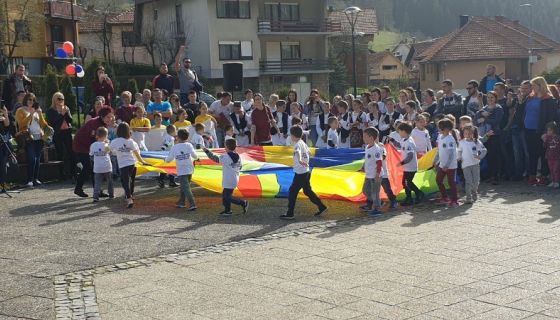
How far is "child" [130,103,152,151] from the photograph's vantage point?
16.1 m

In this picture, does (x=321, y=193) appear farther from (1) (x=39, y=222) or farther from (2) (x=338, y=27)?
(2) (x=338, y=27)

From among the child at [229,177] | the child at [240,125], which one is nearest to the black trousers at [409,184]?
the child at [229,177]

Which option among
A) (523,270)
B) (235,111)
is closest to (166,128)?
(235,111)

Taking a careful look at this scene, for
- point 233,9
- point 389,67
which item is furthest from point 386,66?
point 233,9

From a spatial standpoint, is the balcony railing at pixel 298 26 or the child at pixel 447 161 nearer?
the child at pixel 447 161

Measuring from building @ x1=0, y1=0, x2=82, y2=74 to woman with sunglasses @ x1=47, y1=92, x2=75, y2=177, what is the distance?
1147 inches

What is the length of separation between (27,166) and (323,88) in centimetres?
4301

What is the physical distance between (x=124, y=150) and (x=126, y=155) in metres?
0.14

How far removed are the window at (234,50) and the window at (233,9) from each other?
1.89m

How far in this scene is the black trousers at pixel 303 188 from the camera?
12.2 metres

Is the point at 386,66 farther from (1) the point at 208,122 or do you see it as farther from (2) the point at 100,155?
(2) the point at 100,155

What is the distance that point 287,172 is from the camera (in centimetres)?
1401

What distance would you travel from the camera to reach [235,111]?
17.5 m

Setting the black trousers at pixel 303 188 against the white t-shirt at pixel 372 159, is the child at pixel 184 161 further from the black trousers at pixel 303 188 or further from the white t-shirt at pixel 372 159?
the white t-shirt at pixel 372 159
